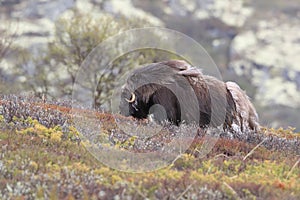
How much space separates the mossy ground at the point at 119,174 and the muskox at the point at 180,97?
1851 mm

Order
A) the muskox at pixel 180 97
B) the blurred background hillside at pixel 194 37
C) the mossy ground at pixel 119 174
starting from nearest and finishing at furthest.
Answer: the mossy ground at pixel 119 174 → the muskox at pixel 180 97 → the blurred background hillside at pixel 194 37

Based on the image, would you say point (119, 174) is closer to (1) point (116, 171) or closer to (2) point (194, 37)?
(1) point (116, 171)

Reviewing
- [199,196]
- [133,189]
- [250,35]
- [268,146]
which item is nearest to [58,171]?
[133,189]

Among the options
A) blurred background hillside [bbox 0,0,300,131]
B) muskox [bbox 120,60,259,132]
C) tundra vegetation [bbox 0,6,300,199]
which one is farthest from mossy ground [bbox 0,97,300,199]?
blurred background hillside [bbox 0,0,300,131]

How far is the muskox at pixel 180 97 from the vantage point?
35.3 feet

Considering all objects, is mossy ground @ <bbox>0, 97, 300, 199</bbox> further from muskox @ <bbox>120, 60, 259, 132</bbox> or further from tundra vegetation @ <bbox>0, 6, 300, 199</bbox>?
muskox @ <bbox>120, 60, 259, 132</bbox>

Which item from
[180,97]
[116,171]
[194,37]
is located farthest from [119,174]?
[194,37]

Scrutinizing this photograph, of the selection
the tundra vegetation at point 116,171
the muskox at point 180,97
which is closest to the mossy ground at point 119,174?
the tundra vegetation at point 116,171

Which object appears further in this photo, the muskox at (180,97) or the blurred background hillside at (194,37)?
the blurred background hillside at (194,37)

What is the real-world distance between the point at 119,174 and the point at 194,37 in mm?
150612

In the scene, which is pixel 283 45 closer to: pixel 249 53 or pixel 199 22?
pixel 249 53

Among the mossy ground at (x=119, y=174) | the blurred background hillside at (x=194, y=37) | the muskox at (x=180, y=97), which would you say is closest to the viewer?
the mossy ground at (x=119, y=174)

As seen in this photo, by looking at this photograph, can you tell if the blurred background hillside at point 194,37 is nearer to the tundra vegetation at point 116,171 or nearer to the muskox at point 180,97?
the muskox at point 180,97

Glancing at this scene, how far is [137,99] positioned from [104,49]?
23303 mm
